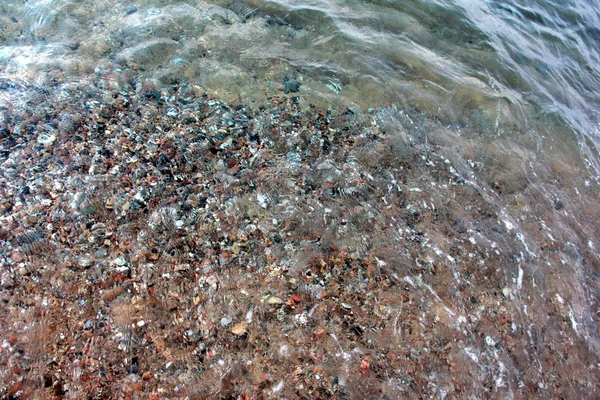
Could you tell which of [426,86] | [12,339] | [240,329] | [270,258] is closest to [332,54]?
[426,86]

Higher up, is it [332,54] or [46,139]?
[332,54]

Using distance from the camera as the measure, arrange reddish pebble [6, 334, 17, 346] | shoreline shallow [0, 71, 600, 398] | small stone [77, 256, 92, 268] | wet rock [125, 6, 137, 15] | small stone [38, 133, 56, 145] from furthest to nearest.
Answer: wet rock [125, 6, 137, 15] → small stone [38, 133, 56, 145] → small stone [77, 256, 92, 268] → shoreline shallow [0, 71, 600, 398] → reddish pebble [6, 334, 17, 346]

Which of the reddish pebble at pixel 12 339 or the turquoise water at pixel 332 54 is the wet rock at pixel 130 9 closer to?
the turquoise water at pixel 332 54

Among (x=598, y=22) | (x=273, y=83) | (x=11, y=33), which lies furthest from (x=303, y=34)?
(x=598, y=22)

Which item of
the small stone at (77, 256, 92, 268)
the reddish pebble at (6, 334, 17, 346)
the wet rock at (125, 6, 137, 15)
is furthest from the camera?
the wet rock at (125, 6, 137, 15)

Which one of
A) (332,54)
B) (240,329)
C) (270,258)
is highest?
(332,54)

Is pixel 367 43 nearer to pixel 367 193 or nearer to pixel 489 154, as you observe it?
pixel 489 154

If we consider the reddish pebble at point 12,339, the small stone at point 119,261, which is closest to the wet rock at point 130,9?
the small stone at point 119,261

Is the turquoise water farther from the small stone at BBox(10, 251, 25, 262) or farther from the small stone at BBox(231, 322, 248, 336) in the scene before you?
the small stone at BBox(231, 322, 248, 336)

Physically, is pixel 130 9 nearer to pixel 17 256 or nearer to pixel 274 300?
pixel 17 256

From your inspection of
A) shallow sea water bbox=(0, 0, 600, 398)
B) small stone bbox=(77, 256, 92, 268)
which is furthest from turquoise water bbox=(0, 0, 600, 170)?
small stone bbox=(77, 256, 92, 268)
